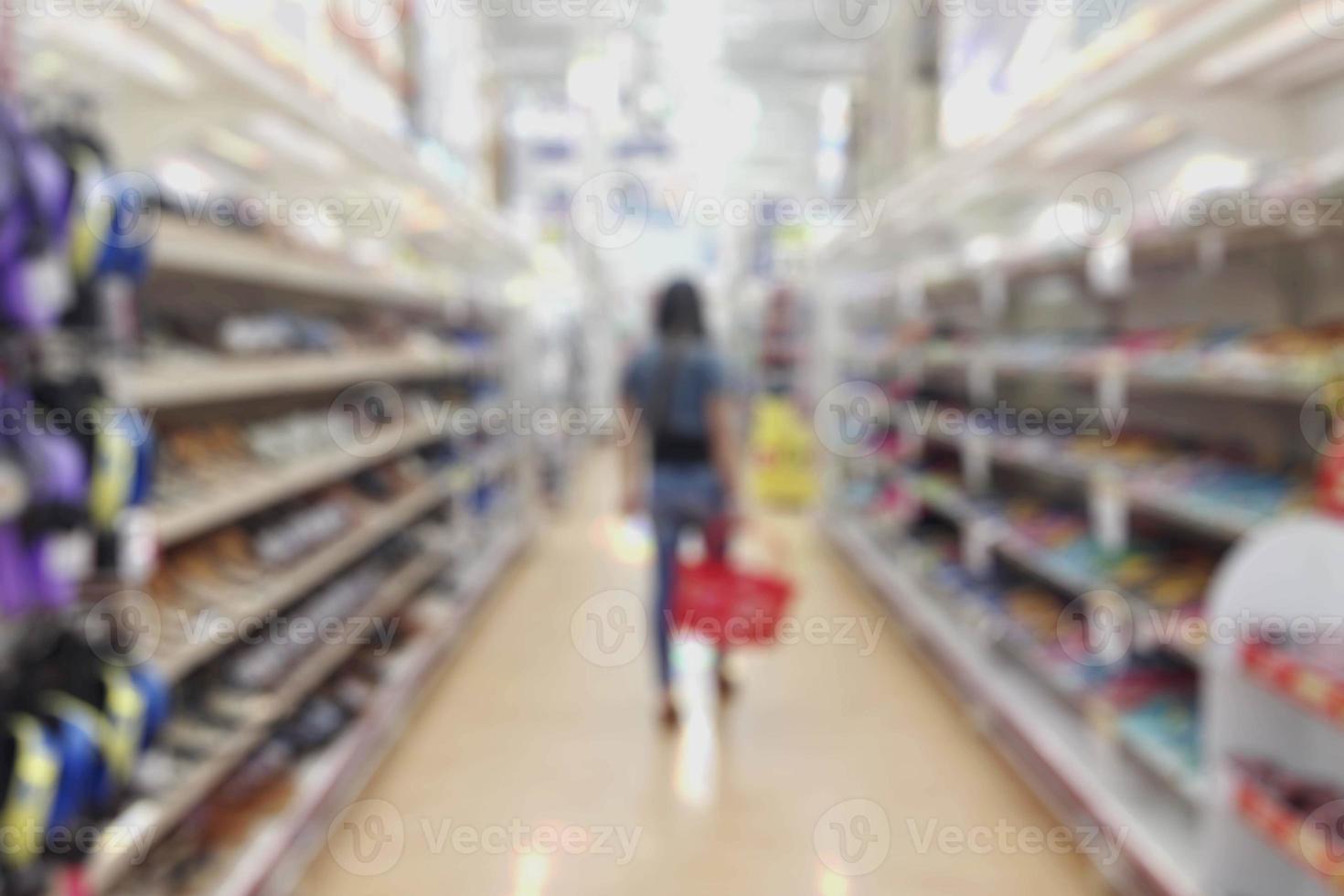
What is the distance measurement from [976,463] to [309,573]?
2937mm

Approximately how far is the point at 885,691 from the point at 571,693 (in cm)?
129

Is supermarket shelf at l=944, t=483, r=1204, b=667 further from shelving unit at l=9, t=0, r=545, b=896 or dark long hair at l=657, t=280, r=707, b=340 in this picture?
shelving unit at l=9, t=0, r=545, b=896

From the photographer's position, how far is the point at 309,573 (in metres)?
3.09

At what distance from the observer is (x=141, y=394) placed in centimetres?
190

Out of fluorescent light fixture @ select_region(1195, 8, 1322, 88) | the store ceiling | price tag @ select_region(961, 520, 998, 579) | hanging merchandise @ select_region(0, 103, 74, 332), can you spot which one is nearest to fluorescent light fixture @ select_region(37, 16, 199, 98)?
hanging merchandise @ select_region(0, 103, 74, 332)

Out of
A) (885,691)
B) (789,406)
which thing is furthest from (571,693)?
(789,406)

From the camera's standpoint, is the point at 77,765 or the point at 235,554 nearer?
the point at 77,765

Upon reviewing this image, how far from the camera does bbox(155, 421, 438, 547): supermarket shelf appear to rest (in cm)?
216

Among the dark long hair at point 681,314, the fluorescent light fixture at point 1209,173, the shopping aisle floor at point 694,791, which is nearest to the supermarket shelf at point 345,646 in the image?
the shopping aisle floor at point 694,791

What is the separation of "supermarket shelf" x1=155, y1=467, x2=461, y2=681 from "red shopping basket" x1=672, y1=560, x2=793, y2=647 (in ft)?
3.87

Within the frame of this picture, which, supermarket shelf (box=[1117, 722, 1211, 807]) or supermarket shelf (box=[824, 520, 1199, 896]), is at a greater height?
supermarket shelf (box=[1117, 722, 1211, 807])

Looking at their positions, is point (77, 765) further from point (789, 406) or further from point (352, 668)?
point (789, 406)

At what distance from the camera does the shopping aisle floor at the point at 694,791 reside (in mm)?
2721

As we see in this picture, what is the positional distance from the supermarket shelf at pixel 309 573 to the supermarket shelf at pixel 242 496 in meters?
0.22
